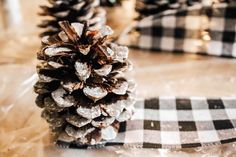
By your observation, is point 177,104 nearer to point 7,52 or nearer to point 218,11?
point 218,11

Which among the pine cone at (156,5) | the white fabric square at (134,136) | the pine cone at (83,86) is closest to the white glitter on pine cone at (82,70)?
the pine cone at (83,86)

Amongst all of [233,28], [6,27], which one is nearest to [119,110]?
[233,28]

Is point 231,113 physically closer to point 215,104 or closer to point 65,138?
point 215,104

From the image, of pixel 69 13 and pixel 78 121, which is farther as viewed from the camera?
pixel 69 13

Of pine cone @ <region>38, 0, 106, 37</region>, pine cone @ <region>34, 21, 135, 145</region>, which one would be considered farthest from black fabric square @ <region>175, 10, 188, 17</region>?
pine cone @ <region>34, 21, 135, 145</region>

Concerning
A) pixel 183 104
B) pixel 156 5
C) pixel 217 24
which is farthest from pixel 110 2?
pixel 183 104

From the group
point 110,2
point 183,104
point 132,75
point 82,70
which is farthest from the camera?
point 110,2

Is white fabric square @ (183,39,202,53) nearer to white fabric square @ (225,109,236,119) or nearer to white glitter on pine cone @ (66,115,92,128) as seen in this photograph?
white fabric square @ (225,109,236,119)
